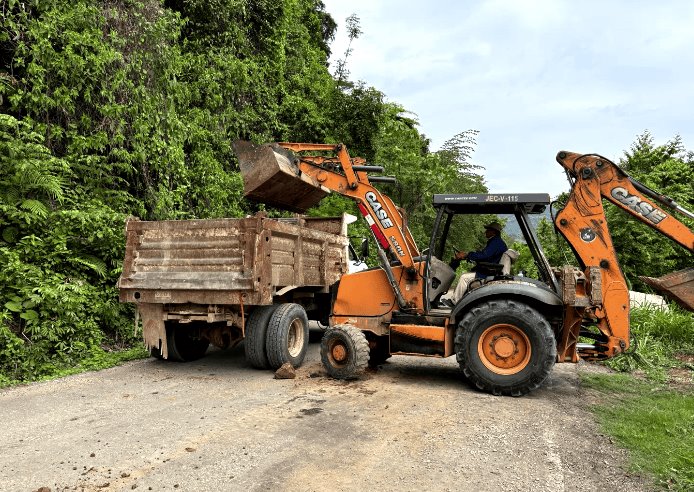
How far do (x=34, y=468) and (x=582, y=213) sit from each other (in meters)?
5.69

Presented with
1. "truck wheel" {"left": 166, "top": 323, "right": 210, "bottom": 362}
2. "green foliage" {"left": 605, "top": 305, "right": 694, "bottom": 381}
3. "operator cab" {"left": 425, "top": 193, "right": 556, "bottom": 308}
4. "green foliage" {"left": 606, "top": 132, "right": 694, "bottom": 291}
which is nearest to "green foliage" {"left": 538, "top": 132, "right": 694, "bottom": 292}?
"green foliage" {"left": 606, "top": 132, "right": 694, "bottom": 291}

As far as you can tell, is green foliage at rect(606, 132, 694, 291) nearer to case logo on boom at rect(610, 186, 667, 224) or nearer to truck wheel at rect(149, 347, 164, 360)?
case logo on boom at rect(610, 186, 667, 224)

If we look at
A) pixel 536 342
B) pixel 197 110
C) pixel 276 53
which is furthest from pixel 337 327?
pixel 276 53

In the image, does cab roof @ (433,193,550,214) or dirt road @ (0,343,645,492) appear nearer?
dirt road @ (0,343,645,492)

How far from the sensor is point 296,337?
7.46 m

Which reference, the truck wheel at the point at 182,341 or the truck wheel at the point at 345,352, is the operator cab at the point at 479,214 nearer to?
the truck wheel at the point at 345,352

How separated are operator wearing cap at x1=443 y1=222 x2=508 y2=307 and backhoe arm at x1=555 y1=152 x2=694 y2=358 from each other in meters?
0.77

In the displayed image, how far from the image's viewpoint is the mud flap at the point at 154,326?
6.95 metres

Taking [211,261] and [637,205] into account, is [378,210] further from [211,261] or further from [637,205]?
[637,205]

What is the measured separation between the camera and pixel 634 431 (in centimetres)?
447

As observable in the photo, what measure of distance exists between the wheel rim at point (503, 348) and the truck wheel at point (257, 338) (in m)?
2.73

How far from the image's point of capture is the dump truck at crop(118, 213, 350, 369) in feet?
21.4

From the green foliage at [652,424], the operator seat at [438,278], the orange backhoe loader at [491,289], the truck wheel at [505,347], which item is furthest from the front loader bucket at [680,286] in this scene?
the operator seat at [438,278]

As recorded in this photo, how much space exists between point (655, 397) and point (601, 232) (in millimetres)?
1861
